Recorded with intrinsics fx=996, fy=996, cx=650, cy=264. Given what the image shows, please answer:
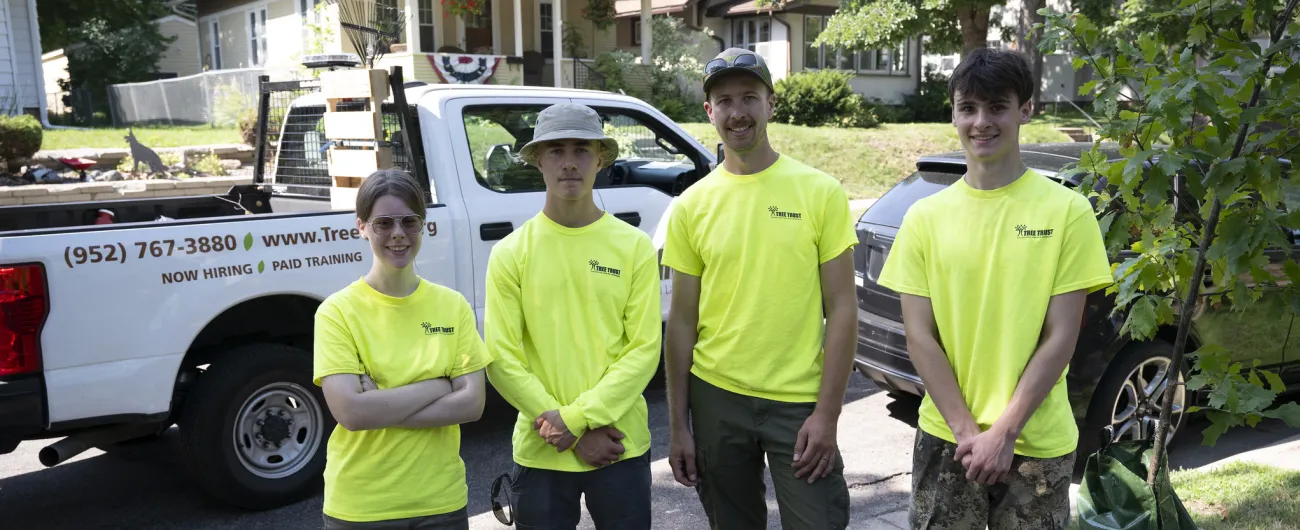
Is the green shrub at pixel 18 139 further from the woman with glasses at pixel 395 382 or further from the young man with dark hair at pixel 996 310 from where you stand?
the young man with dark hair at pixel 996 310

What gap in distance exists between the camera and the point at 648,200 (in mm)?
5926

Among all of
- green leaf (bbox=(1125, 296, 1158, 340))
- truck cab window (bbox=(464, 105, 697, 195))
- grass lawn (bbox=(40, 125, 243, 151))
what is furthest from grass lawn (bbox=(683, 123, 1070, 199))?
green leaf (bbox=(1125, 296, 1158, 340))

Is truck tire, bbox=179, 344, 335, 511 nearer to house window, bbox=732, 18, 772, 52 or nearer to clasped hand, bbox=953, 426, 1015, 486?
clasped hand, bbox=953, 426, 1015, 486

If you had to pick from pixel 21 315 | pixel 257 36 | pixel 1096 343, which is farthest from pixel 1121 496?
pixel 257 36

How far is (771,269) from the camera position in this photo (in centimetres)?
273

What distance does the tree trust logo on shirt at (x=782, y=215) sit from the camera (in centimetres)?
271

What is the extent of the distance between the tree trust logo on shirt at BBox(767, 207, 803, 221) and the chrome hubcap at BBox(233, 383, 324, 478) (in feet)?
9.63

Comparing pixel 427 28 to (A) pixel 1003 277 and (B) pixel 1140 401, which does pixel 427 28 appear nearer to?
(B) pixel 1140 401

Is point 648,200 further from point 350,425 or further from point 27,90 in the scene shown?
point 27,90

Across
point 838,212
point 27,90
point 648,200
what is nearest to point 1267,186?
point 838,212

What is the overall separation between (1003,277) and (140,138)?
58.6 feet

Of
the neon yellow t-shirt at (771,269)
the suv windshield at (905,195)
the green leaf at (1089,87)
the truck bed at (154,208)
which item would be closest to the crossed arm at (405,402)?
the neon yellow t-shirt at (771,269)

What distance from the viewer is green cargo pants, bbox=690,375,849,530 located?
2.72 metres

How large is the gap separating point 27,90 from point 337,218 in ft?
65.6
